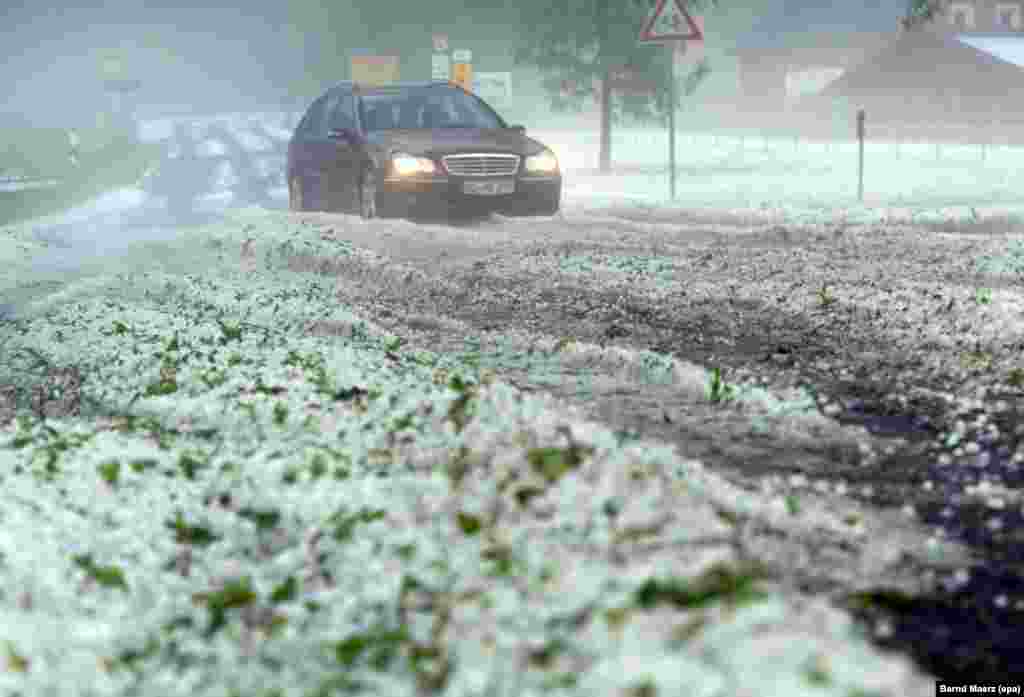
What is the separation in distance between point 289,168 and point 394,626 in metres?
15.9

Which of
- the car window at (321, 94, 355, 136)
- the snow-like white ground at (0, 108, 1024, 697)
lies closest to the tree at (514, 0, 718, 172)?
the car window at (321, 94, 355, 136)

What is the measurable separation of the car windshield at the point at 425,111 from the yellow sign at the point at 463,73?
12.7m

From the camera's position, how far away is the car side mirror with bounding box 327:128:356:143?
1673cm

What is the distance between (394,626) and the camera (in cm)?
380

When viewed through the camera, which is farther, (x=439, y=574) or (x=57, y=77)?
(x=57, y=77)

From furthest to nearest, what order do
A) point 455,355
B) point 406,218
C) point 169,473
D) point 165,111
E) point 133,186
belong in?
point 165,111
point 133,186
point 406,218
point 455,355
point 169,473

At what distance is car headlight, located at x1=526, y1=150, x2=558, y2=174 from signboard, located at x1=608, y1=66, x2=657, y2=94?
2061cm

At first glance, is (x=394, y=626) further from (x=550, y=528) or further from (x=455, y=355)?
(x=455, y=355)

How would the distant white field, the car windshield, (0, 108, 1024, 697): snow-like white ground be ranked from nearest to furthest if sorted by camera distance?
(0, 108, 1024, 697): snow-like white ground < the car windshield < the distant white field

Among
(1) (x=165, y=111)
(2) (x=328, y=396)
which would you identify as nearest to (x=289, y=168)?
(2) (x=328, y=396)

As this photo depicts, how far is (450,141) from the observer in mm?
16203

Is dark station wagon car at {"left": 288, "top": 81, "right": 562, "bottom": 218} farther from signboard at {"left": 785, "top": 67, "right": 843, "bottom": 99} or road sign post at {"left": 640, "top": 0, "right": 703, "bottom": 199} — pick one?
signboard at {"left": 785, "top": 67, "right": 843, "bottom": 99}

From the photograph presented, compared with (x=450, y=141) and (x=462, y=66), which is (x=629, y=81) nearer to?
(x=462, y=66)

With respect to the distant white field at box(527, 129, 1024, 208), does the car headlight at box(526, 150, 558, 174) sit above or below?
above
